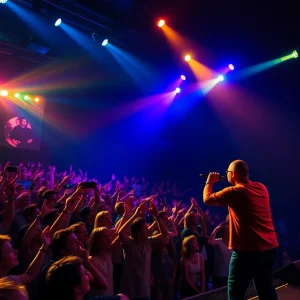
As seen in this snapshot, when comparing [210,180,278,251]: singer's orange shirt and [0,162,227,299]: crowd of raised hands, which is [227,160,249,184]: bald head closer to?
[210,180,278,251]: singer's orange shirt

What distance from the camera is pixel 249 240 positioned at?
98.4 inches

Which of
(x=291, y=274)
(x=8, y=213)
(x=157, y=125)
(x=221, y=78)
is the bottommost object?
(x=291, y=274)

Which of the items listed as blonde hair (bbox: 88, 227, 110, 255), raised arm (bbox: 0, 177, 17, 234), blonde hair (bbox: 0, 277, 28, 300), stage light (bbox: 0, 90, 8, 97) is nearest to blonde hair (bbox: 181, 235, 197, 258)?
blonde hair (bbox: 88, 227, 110, 255)

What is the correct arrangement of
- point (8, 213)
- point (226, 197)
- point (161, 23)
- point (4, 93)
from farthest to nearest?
1. point (4, 93)
2. point (161, 23)
3. point (8, 213)
4. point (226, 197)

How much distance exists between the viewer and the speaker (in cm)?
349

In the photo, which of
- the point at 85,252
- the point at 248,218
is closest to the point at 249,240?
the point at 248,218

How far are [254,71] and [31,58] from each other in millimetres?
6235

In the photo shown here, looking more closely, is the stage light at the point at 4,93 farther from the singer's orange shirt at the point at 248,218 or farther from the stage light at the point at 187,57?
the singer's orange shirt at the point at 248,218

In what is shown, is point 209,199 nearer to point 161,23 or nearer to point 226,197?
point 226,197

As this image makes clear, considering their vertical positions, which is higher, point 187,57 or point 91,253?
point 187,57

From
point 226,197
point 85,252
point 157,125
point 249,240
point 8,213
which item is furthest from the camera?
point 157,125

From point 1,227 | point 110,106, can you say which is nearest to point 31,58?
point 110,106

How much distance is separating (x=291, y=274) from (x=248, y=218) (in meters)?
1.50

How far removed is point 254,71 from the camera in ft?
29.9
